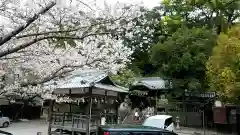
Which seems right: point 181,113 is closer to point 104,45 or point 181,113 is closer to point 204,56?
point 204,56

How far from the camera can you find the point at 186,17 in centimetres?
2823

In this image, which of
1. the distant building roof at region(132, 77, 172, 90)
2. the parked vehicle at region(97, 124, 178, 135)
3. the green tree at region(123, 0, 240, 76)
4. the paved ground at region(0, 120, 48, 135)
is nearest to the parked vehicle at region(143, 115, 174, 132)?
the green tree at region(123, 0, 240, 76)

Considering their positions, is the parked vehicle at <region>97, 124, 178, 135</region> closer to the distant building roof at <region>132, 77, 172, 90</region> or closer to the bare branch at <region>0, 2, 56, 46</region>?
the bare branch at <region>0, 2, 56, 46</region>

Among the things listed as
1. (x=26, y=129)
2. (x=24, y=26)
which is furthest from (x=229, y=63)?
(x=26, y=129)

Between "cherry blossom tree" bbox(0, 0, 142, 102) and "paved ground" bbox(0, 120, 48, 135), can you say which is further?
"paved ground" bbox(0, 120, 48, 135)

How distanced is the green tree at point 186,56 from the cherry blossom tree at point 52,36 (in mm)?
15428

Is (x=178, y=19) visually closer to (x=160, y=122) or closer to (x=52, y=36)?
(x=160, y=122)

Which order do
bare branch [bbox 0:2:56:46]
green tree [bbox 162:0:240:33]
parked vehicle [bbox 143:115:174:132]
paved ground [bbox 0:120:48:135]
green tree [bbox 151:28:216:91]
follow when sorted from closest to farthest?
bare branch [bbox 0:2:56:46], parked vehicle [bbox 143:115:174:132], paved ground [bbox 0:120:48:135], green tree [bbox 151:28:216:91], green tree [bbox 162:0:240:33]

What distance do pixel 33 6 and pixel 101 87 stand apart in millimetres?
11970

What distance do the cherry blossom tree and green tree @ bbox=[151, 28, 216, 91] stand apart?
50.6ft

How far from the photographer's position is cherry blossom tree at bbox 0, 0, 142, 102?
425 cm

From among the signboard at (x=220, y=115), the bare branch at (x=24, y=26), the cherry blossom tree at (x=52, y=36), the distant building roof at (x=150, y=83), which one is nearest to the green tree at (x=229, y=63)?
the signboard at (x=220, y=115)

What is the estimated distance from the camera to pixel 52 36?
428cm

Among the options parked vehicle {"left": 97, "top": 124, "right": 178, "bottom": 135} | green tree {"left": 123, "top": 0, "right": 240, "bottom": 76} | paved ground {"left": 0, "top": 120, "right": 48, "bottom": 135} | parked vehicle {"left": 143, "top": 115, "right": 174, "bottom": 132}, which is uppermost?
green tree {"left": 123, "top": 0, "right": 240, "bottom": 76}
